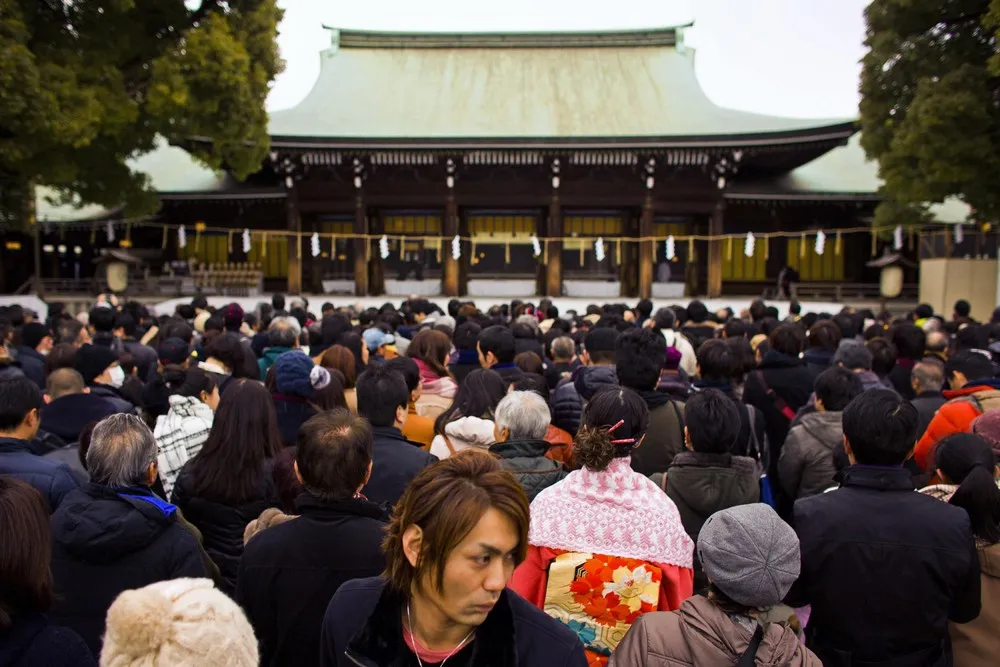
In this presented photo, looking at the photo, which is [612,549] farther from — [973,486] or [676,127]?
[676,127]

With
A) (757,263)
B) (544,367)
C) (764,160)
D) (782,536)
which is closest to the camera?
(782,536)

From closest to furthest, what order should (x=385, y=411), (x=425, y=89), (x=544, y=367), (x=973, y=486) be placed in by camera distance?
1. (x=973, y=486)
2. (x=385, y=411)
3. (x=544, y=367)
4. (x=425, y=89)

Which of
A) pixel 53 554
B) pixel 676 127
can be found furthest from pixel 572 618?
pixel 676 127

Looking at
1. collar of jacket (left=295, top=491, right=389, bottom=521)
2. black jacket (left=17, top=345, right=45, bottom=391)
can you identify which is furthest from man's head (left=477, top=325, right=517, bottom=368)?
black jacket (left=17, top=345, right=45, bottom=391)

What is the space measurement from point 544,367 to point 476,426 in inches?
94.7

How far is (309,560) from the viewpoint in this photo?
8.21 ft

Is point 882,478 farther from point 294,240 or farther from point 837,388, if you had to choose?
point 294,240

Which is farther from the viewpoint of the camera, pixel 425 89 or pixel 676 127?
pixel 425 89

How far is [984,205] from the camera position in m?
13.5

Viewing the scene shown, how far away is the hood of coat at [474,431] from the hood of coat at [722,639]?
6.73ft

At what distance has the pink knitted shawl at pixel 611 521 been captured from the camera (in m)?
2.66

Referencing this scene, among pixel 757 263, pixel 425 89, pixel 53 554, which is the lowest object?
pixel 53 554

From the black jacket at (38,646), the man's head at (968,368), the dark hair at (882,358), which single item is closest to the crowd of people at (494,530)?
the black jacket at (38,646)

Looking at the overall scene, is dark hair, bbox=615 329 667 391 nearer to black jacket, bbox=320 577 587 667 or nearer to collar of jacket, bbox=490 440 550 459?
collar of jacket, bbox=490 440 550 459
